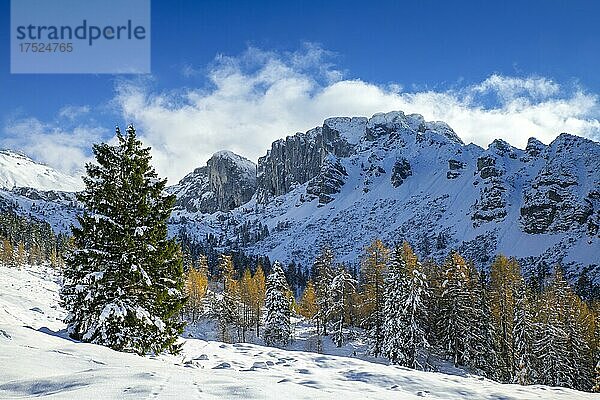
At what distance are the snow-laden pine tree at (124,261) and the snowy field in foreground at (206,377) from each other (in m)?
1.23

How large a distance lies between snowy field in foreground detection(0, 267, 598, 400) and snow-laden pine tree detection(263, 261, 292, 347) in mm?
30961

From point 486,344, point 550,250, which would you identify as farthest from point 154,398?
point 550,250

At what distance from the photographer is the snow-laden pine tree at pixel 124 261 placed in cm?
1310

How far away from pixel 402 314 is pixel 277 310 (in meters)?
20.1

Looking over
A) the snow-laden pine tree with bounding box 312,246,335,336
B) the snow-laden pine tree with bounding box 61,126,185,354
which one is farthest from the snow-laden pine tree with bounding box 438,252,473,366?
the snow-laden pine tree with bounding box 61,126,185,354

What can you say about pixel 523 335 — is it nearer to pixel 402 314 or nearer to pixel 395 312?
pixel 402 314

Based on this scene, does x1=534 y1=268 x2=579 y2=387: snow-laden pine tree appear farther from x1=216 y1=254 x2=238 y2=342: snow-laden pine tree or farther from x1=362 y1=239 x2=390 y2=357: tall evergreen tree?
x1=216 y1=254 x2=238 y2=342: snow-laden pine tree

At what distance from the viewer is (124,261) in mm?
13406

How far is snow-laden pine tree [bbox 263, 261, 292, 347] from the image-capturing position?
158 ft

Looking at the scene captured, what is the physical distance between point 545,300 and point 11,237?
125064mm

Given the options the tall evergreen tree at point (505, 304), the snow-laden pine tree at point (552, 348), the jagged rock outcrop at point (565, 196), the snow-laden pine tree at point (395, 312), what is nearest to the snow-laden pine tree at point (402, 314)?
the snow-laden pine tree at point (395, 312)

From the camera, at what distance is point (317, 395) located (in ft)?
22.5

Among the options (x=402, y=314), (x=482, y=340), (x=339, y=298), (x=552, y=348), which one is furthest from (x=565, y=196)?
(x=402, y=314)

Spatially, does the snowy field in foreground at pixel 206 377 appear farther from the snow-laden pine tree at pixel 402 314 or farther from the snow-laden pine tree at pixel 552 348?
the snow-laden pine tree at pixel 552 348
